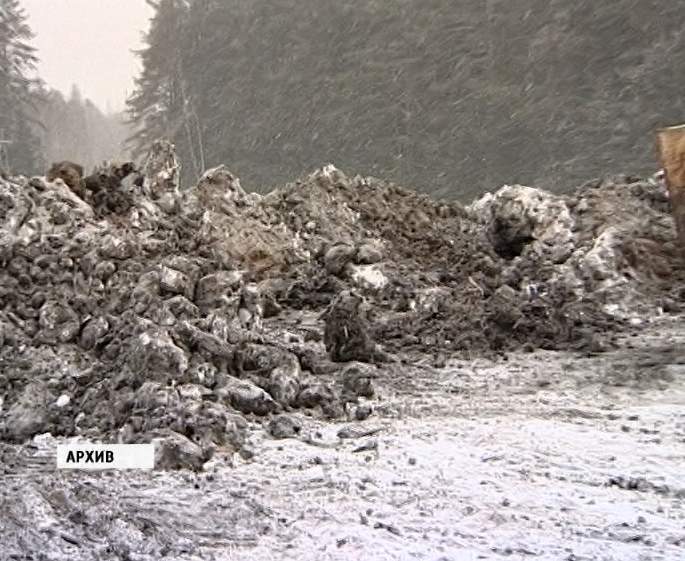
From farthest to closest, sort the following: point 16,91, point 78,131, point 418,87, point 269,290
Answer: point 78,131 → point 16,91 → point 418,87 → point 269,290

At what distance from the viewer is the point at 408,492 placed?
13.0 feet

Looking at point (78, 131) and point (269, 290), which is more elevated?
point (78, 131)

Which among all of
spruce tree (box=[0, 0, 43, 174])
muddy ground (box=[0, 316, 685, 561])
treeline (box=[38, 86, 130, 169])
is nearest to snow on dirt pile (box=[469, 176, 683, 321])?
muddy ground (box=[0, 316, 685, 561])

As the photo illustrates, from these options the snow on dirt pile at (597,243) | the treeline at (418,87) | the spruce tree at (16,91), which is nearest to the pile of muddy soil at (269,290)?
the snow on dirt pile at (597,243)

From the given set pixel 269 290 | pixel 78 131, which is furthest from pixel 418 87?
pixel 78 131

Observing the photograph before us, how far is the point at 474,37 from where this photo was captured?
23219 mm

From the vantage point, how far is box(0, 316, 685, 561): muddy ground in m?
3.37

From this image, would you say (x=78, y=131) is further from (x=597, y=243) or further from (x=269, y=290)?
(x=597, y=243)

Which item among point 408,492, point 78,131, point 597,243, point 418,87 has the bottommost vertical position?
point 408,492

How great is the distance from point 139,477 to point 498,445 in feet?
6.03

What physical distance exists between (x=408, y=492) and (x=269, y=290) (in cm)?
514

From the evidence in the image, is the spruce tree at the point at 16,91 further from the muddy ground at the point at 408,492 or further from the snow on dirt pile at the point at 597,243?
the muddy ground at the point at 408,492

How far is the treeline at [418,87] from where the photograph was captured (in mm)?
19953

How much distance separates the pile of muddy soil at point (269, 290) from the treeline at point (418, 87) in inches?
396
